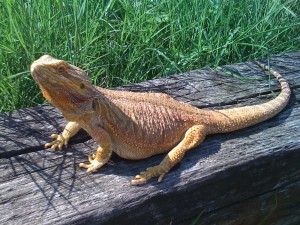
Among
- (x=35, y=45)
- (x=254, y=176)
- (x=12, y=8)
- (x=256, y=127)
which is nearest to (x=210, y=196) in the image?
(x=254, y=176)

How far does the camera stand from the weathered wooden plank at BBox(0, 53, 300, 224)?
2104 millimetres

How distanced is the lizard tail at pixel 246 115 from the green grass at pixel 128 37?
30.3 inches

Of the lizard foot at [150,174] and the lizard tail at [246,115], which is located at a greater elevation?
the lizard tail at [246,115]

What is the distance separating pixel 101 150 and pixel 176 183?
0.42 metres

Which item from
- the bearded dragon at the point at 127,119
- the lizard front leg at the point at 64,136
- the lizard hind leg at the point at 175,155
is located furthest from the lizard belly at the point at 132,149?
the lizard front leg at the point at 64,136

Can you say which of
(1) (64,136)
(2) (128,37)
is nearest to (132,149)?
(1) (64,136)

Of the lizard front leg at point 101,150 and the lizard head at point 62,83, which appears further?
the lizard front leg at point 101,150

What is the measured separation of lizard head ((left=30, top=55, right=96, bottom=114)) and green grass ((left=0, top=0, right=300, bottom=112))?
97cm

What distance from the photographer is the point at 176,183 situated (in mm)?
2297

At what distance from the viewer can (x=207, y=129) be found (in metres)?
2.61

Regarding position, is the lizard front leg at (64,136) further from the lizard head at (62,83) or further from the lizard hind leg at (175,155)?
the lizard hind leg at (175,155)

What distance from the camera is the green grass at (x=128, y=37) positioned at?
10.4 feet

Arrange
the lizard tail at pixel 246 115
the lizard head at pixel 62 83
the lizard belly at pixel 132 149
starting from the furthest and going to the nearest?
the lizard tail at pixel 246 115
the lizard belly at pixel 132 149
the lizard head at pixel 62 83

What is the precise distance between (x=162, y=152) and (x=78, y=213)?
65cm
